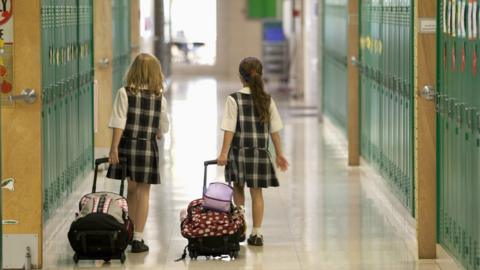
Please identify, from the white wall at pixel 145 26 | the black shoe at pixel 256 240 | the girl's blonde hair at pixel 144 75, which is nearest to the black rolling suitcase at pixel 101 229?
the girl's blonde hair at pixel 144 75

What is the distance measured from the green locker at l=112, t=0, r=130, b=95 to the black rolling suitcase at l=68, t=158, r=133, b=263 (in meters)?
5.63

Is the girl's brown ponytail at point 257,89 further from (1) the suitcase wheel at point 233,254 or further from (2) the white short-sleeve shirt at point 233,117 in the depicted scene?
(1) the suitcase wheel at point 233,254

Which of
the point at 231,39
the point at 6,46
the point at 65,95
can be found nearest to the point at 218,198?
the point at 6,46

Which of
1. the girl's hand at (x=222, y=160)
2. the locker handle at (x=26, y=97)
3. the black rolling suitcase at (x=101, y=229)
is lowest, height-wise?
the black rolling suitcase at (x=101, y=229)

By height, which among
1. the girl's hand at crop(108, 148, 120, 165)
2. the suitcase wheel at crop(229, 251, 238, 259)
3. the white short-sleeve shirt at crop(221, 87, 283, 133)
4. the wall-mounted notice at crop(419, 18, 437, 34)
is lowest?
the suitcase wheel at crop(229, 251, 238, 259)

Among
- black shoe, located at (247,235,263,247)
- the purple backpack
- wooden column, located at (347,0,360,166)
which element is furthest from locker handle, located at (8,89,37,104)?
wooden column, located at (347,0,360,166)

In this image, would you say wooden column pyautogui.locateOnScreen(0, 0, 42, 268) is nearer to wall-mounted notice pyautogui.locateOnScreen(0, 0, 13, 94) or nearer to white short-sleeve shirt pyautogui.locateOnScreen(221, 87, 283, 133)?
wall-mounted notice pyautogui.locateOnScreen(0, 0, 13, 94)

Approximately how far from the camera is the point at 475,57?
6.88 m

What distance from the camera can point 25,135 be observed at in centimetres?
813

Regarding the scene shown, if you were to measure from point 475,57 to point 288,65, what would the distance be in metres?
22.3

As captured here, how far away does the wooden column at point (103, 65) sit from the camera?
13.2m

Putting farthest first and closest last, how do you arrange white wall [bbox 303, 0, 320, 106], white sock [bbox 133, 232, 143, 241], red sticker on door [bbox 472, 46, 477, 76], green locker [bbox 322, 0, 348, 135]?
white wall [bbox 303, 0, 320, 106], green locker [bbox 322, 0, 348, 135], white sock [bbox 133, 232, 143, 241], red sticker on door [bbox 472, 46, 477, 76]

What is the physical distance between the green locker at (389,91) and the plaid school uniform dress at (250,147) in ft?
4.33

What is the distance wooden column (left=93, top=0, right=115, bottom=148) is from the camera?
13.2 m
